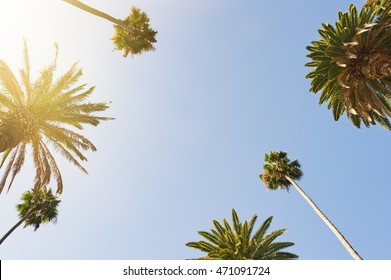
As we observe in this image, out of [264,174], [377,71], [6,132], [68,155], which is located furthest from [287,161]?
[6,132]

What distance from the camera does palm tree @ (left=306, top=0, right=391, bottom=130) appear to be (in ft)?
52.0

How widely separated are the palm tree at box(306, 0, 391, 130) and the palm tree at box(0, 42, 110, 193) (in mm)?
13725

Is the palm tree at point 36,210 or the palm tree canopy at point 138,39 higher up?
the palm tree at point 36,210

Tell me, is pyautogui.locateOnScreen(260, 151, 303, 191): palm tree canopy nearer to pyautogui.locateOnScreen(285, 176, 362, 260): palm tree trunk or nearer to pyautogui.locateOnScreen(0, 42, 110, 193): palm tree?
pyautogui.locateOnScreen(285, 176, 362, 260): palm tree trunk

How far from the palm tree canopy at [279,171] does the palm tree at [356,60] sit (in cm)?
921

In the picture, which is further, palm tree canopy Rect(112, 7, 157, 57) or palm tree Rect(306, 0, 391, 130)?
palm tree Rect(306, 0, 391, 130)

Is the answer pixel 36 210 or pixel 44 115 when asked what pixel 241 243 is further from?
pixel 36 210

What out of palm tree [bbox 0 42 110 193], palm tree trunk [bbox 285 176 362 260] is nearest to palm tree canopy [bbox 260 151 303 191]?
palm tree trunk [bbox 285 176 362 260]

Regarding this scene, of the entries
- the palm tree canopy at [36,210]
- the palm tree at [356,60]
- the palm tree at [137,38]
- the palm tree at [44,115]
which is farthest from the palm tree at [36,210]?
the palm tree at [356,60]

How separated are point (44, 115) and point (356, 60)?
17319mm

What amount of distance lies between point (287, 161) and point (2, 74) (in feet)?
78.8

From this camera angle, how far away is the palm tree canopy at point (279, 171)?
90.7 feet

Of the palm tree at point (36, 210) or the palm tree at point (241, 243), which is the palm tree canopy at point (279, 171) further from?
the palm tree at point (36, 210)

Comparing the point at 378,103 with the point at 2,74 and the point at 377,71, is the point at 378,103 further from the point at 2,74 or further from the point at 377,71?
the point at 2,74
